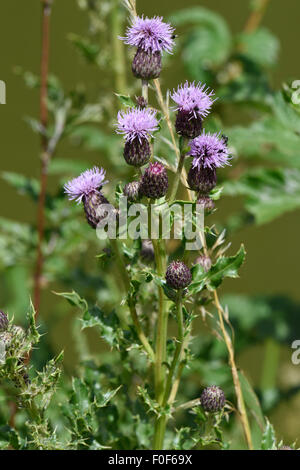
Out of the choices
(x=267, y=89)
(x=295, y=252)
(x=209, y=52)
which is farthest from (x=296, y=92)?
(x=295, y=252)

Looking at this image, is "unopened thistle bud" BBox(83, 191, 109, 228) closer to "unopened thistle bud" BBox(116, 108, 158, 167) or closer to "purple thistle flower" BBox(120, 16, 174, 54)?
"unopened thistle bud" BBox(116, 108, 158, 167)

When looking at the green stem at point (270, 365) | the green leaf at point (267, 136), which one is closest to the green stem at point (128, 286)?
the green leaf at point (267, 136)

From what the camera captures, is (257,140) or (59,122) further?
(59,122)

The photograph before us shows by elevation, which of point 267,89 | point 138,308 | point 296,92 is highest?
point 267,89

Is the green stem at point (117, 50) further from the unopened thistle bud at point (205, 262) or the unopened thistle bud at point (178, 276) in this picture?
the unopened thistle bud at point (178, 276)

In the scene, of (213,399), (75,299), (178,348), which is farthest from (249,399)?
(75,299)
